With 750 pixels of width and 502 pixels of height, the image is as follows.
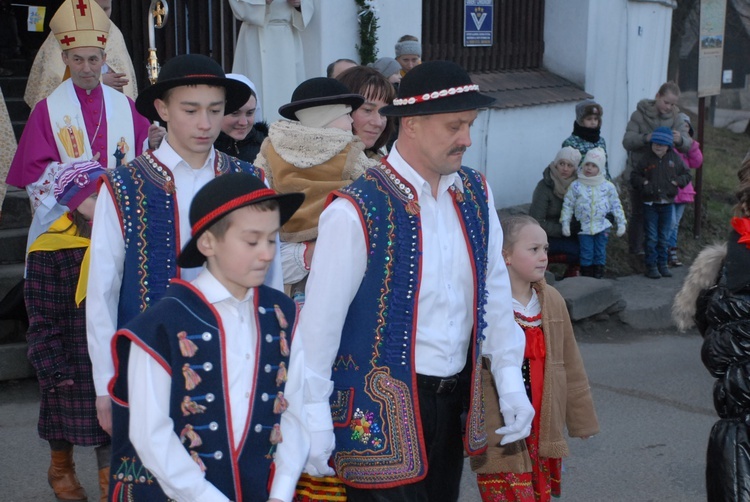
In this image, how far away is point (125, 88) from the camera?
713 cm

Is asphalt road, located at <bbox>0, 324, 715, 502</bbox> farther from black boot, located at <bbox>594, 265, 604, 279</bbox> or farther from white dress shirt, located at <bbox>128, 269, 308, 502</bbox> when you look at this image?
white dress shirt, located at <bbox>128, 269, 308, 502</bbox>

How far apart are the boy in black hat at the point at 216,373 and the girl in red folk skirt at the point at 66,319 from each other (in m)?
1.82

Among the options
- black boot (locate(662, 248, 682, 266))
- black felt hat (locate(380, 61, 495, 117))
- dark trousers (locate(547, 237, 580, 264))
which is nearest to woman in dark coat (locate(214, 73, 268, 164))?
black felt hat (locate(380, 61, 495, 117))

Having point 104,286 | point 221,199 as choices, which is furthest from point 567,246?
point 221,199

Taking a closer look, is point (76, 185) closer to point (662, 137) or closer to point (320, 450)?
point (320, 450)

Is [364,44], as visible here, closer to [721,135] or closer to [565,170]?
[565,170]

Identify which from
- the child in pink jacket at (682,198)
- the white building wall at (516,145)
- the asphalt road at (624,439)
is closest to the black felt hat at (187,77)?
the asphalt road at (624,439)

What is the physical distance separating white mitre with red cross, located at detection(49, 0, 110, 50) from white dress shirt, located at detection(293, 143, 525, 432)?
280cm

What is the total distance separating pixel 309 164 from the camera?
4.30 metres

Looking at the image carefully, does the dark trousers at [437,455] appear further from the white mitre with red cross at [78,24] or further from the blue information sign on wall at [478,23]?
the blue information sign on wall at [478,23]

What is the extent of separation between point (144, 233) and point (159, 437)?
1.14 meters

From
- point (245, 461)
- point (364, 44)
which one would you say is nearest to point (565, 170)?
point (364, 44)

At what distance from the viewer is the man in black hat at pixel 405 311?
10.9 feet

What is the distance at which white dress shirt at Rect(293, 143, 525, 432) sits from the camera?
330 cm
